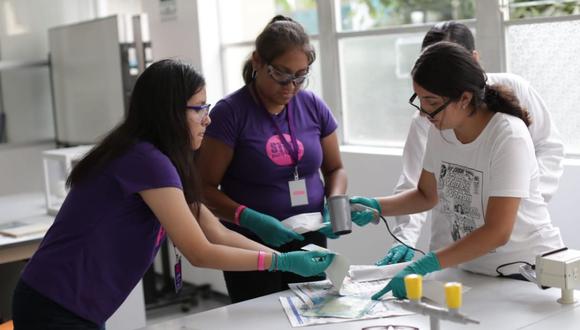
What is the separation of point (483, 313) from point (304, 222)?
750 millimetres

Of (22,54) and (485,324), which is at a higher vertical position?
(22,54)

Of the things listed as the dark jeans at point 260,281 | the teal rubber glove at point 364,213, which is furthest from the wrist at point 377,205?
the dark jeans at point 260,281

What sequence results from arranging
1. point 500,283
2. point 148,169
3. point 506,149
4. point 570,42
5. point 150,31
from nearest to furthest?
1. point 148,169
2. point 506,149
3. point 500,283
4. point 570,42
5. point 150,31

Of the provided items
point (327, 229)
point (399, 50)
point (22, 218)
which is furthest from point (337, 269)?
point (22, 218)

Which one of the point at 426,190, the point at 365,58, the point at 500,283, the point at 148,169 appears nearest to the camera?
the point at 148,169

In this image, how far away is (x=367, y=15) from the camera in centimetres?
417

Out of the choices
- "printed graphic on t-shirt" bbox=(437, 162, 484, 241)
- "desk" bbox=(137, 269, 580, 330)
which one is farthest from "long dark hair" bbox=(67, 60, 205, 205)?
"printed graphic on t-shirt" bbox=(437, 162, 484, 241)

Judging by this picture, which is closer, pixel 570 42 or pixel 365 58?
pixel 570 42

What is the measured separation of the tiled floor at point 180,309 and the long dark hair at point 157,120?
2.82 metres

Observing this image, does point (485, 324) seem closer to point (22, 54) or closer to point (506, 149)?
point (506, 149)

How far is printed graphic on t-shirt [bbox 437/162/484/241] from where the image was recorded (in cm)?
213

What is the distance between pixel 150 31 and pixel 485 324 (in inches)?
151

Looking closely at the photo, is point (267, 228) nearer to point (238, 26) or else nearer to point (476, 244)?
point (476, 244)

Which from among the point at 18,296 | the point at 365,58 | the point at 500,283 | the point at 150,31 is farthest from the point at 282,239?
the point at 150,31
